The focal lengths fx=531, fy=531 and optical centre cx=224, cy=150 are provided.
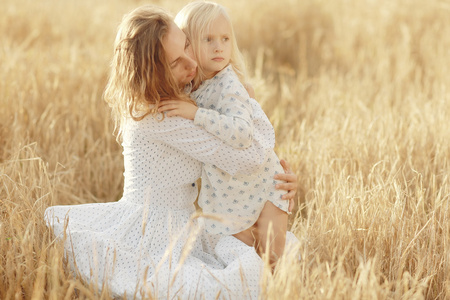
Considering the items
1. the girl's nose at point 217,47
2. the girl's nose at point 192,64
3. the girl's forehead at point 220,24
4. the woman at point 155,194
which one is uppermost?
the girl's forehead at point 220,24

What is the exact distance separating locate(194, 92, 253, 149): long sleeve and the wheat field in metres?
0.48

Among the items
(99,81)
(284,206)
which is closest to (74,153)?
→ (99,81)

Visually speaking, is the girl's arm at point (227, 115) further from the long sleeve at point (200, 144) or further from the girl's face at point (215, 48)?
the girl's face at point (215, 48)

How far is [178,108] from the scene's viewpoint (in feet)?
6.43

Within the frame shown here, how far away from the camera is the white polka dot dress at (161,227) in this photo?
1.79 m

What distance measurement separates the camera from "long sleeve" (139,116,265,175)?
6.48ft

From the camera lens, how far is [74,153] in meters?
3.11

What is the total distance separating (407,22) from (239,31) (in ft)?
5.98

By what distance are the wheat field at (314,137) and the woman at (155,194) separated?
0.43 ft

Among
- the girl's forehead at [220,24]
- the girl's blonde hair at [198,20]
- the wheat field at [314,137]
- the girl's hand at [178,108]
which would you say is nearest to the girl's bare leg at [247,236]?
the wheat field at [314,137]

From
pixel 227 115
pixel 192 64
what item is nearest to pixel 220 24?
pixel 192 64

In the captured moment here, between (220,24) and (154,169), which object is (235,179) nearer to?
(154,169)

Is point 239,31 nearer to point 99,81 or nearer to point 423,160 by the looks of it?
point 99,81

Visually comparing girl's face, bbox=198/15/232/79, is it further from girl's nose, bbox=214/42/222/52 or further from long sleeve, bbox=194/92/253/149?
long sleeve, bbox=194/92/253/149
